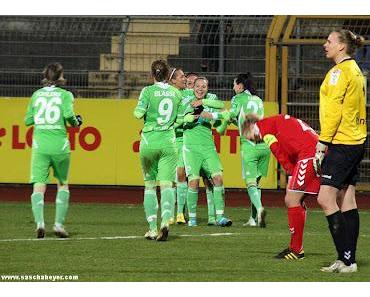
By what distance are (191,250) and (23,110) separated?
432 inches

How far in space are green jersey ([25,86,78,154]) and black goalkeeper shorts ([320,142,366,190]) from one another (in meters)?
4.22

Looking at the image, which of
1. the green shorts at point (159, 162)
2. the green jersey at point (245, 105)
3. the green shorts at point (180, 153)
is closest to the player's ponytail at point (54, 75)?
the green shorts at point (159, 162)

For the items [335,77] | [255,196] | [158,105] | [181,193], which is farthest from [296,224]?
[181,193]

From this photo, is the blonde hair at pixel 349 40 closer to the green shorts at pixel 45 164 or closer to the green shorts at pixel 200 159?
the green shorts at pixel 45 164

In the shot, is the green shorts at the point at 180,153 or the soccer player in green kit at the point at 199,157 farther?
the green shorts at the point at 180,153

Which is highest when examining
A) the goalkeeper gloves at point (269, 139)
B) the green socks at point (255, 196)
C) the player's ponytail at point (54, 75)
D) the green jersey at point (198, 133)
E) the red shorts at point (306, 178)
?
the player's ponytail at point (54, 75)

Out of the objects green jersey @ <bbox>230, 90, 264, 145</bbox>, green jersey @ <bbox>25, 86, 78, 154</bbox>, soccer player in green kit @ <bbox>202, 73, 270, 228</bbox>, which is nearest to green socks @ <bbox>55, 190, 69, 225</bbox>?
green jersey @ <bbox>25, 86, 78, 154</bbox>

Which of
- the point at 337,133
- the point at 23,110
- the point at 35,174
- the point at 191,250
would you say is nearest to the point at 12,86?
the point at 23,110

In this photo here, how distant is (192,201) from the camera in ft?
54.9

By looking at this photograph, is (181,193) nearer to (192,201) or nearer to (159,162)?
(192,201)

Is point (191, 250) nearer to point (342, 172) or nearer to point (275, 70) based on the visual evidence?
point (342, 172)

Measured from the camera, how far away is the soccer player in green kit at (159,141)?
13.8 meters

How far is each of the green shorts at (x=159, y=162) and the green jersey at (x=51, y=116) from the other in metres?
0.99

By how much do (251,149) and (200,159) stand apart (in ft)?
2.39
